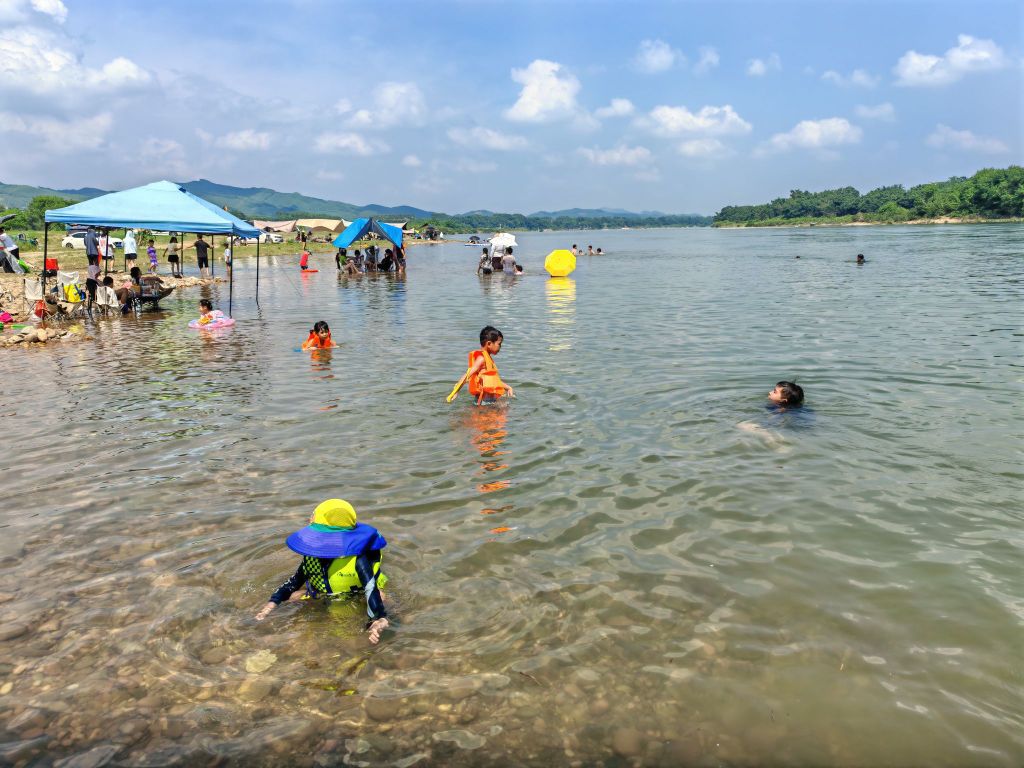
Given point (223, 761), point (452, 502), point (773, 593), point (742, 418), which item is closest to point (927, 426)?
point (742, 418)

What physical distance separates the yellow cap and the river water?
734mm

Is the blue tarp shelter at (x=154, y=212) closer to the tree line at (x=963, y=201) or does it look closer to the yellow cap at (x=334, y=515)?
the yellow cap at (x=334, y=515)

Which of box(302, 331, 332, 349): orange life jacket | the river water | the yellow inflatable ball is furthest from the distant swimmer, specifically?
the yellow inflatable ball

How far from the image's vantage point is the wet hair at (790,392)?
10094 mm

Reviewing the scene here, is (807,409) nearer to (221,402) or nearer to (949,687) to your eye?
(949,687)

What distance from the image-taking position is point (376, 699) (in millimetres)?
4117

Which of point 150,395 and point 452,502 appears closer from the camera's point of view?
point 452,502

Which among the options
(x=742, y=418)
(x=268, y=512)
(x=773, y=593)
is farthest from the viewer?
(x=742, y=418)

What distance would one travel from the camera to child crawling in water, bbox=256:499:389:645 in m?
4.78

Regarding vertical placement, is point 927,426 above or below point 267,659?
above

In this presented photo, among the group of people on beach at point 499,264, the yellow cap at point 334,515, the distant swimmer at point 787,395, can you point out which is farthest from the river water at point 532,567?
the group of people on beach at point 499,264

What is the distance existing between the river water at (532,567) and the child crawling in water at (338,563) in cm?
18

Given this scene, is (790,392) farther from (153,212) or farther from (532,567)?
(153,212)

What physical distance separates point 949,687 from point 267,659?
442 centimetres
